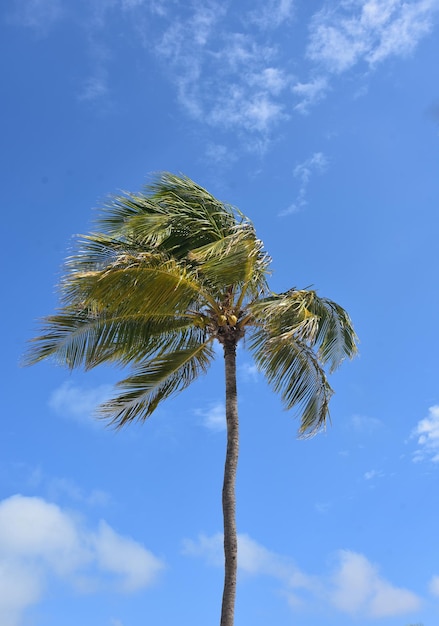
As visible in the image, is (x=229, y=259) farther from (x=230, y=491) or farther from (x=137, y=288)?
(x=230, y=491)

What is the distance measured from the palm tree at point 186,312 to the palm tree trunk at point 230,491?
0.02 m

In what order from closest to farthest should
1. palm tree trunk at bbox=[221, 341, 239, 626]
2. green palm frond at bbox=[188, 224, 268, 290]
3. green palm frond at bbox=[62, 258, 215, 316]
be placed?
1. palm tree trunk at bbox=[221, 341, 239, 626]
2. green palm frond at bbox=[62, 258, 215, 316]
3. green palm frond at bbox=[188, 224, 268, 290]

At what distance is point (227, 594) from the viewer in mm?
12633

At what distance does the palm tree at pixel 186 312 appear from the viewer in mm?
13250

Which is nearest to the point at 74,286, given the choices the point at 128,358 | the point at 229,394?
the point at 128,358

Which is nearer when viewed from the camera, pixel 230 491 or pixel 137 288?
pixel 137 288

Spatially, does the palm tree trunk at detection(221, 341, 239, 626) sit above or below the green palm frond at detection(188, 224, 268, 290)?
below

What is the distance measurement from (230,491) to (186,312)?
3166 mm

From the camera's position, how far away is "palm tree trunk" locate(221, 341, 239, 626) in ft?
41.3

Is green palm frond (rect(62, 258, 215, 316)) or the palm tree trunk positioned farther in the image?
green palm frond (rect(62, 258, 215, 316))

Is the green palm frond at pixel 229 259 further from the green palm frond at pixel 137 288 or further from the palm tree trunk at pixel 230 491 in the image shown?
the palm tree trunk at pixel 230 491

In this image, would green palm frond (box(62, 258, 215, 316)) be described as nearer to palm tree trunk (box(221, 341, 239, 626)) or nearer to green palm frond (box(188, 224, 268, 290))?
green palm frond (box(188, 224, 268, 290))

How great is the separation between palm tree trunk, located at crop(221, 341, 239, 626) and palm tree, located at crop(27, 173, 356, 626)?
0.02m

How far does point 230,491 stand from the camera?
1353cm
